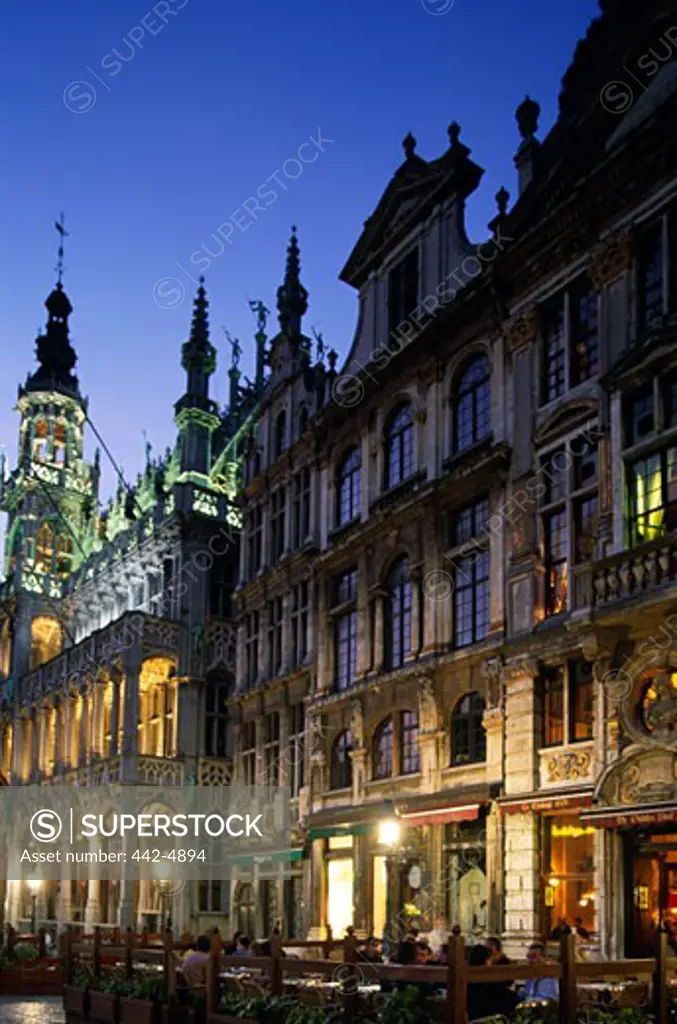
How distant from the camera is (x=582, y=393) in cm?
2611

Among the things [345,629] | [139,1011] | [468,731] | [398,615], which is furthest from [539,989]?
[345,629]

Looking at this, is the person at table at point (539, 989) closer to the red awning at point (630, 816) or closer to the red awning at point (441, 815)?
the red awning at point (630, 816)

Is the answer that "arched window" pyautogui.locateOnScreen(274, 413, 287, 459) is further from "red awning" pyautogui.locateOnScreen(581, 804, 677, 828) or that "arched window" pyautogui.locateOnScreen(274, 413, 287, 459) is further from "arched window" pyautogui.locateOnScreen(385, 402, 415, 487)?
"red awning" pyautogui.locateOnScreen(581, 804, 677, 828)

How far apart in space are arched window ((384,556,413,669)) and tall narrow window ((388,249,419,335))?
650 cm

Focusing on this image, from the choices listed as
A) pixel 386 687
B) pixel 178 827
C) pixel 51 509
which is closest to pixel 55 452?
pixel 51 509

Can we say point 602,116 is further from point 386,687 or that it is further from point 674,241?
point 386,687

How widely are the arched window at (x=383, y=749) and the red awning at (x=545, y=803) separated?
20.0 feet

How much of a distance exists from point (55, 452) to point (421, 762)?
132 feet

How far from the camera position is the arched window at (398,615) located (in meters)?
32.3

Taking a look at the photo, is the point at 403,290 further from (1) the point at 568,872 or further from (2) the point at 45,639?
(2) the point at 45,639

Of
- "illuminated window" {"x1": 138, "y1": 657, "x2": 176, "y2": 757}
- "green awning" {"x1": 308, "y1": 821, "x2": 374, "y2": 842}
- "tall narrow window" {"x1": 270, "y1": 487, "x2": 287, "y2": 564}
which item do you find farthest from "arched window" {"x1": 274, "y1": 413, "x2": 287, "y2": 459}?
"green awning" {"x1": 308, "y1": 821, "x2": 374, "y2": 842}

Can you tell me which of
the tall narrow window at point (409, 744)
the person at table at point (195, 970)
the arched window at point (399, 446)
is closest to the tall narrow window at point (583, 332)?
the arched window at point (399, 446)

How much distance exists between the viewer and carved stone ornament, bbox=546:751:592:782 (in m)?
24.7

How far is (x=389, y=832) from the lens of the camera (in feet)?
99.3
